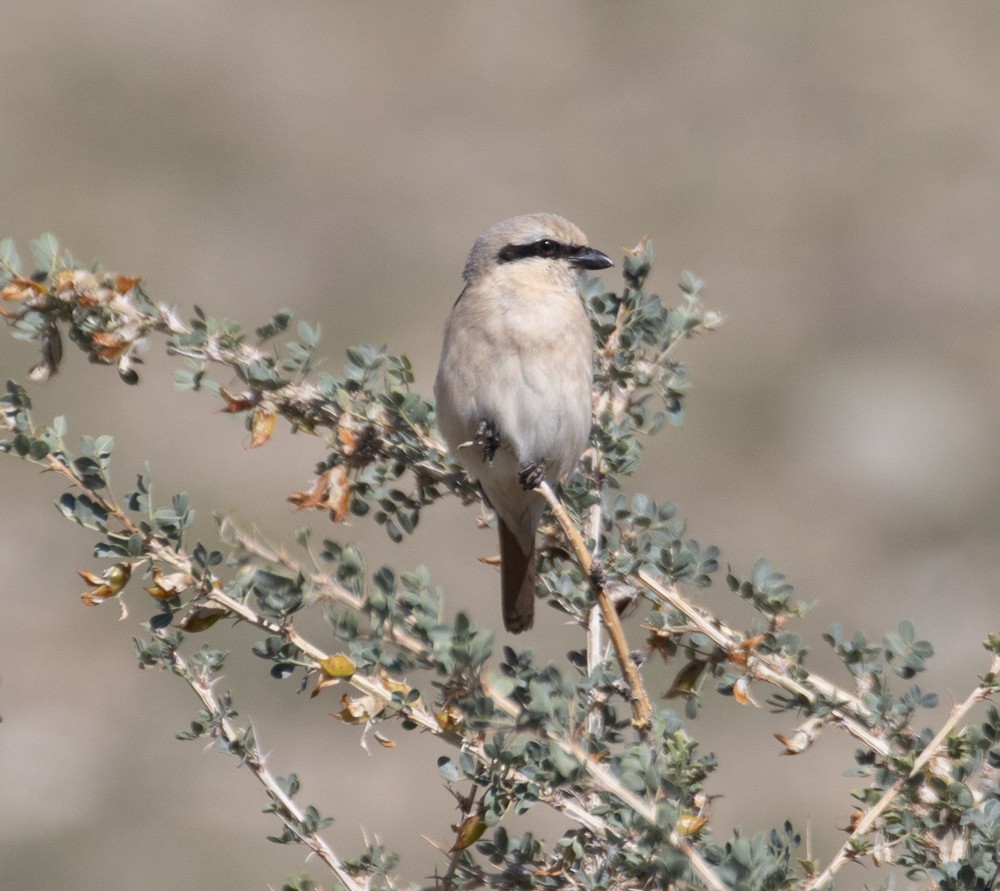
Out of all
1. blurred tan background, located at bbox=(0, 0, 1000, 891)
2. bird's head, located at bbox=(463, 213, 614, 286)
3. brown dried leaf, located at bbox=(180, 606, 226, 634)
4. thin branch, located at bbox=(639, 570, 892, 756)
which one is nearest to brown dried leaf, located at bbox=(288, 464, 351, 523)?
brown dried leaf, located at bbox=(180, 606, 226, 634)

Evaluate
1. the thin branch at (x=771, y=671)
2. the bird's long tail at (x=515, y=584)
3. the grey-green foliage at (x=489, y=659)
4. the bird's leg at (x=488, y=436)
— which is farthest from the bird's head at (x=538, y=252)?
the thin branch at (x=771, y=671)

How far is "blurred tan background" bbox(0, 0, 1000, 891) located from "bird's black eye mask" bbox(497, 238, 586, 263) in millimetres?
3172

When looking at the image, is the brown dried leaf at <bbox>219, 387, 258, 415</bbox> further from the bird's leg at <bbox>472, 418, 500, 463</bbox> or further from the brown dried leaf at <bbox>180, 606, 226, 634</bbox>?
the bird's leg at <bbox>472, 418, 500, 463</bbox>

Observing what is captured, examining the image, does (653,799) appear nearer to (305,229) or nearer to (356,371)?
(356,371)

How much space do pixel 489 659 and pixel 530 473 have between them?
4.63 ft

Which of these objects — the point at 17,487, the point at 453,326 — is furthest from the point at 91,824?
the point at 453,326

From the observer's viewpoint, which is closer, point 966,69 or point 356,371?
point 356,371

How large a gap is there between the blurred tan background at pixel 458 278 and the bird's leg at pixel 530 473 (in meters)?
2.97

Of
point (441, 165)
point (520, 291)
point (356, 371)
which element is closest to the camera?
point (356, 371)

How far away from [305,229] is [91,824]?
5193 millimetres

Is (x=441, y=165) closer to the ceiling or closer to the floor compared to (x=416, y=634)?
closer to the floor

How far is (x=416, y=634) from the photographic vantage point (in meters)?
2.36

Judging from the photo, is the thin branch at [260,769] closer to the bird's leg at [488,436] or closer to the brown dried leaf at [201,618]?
the brown dried leaf at [201,618]

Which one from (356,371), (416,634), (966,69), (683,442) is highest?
(966,69)
